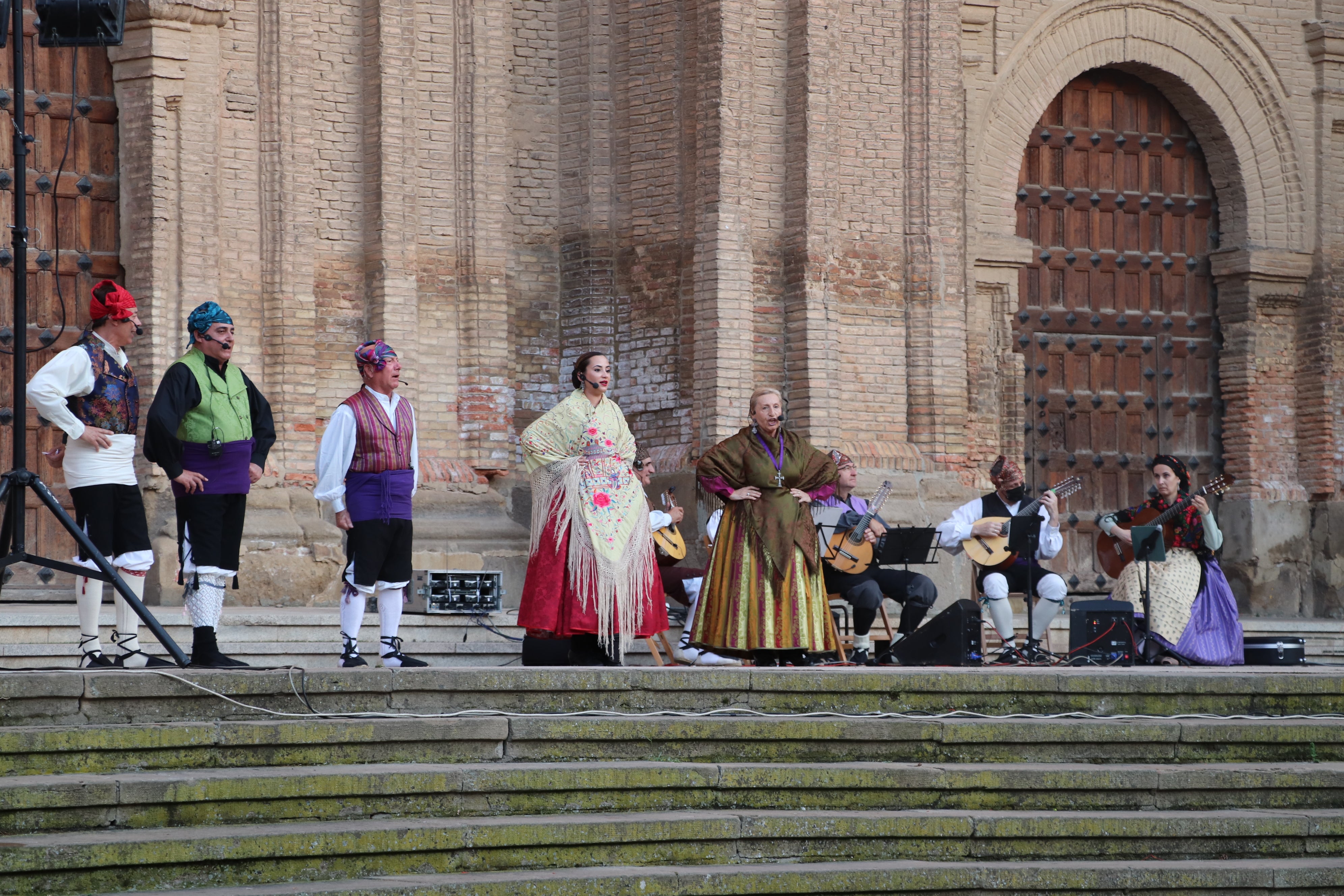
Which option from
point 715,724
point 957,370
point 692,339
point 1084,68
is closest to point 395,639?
point 715,724

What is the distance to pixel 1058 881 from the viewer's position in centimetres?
660

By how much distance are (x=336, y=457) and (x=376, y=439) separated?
205 mm

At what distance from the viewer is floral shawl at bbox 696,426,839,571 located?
968 centimetres

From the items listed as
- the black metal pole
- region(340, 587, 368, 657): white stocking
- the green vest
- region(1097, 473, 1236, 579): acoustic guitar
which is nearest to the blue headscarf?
the green vest

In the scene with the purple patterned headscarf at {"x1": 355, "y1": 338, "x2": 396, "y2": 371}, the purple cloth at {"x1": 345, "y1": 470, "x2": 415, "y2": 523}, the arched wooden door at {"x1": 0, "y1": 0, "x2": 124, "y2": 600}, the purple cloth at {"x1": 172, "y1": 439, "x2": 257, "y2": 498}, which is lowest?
the purple cloth at {"x1": 345, "y1": 470, "x2": 415, "y2": 523}

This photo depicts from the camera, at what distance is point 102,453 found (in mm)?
7645

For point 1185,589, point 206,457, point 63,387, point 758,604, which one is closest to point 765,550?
point 758,604

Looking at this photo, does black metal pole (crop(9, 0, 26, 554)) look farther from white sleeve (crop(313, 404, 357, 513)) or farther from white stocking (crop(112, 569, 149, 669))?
white sleeve (crop(313, 404, 357, 513))

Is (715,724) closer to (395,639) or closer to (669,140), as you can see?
(395,639)

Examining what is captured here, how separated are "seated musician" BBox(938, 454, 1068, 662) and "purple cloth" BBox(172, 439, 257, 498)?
15.5 ft

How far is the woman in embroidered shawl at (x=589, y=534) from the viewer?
904 cm

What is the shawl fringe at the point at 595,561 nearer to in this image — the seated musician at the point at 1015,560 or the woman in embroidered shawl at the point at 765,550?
the woman in embroidered shawl at the point at 765,550

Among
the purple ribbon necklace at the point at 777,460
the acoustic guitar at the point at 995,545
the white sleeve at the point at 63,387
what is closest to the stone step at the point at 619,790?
the white sleeve at the point at 63,387

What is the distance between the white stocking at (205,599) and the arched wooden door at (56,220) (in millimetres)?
4853
